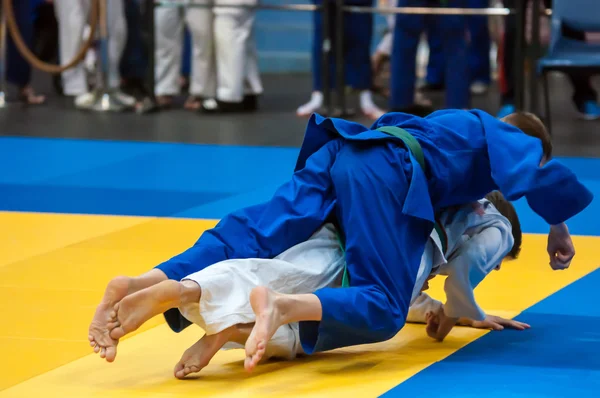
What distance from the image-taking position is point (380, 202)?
119 inches

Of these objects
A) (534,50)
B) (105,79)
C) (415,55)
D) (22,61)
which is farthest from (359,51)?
(22,61)

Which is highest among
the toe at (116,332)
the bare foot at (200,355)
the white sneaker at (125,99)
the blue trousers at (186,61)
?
the toe at (116,332)

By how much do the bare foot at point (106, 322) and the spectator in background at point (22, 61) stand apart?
698 centimetres

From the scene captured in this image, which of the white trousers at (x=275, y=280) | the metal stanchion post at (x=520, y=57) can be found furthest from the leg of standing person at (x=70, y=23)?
the white trousers at (x=275, y=280)

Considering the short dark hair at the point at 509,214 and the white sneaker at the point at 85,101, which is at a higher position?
the short dark hair at the point at 509,214

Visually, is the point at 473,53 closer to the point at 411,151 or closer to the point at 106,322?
the point at 411,151

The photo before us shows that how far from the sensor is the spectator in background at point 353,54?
8.45 meters

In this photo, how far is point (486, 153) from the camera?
3.15 m

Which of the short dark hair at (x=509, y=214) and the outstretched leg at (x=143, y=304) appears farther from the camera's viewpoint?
the short dark hair at (x=509, y=214)

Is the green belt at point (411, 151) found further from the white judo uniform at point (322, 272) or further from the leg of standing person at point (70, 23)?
the leg of standing person at point (70, 23)

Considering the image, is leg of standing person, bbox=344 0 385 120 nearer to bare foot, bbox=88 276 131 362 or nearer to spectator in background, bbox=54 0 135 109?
spectator in background, bbox=54 0 135 109

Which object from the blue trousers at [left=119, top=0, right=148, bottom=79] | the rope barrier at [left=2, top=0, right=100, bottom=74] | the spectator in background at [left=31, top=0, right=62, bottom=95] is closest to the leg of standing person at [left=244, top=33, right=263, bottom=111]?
the blue trousers at [left=119, top=0, right=148, bottom=79]

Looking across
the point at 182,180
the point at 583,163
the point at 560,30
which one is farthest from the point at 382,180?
the point at 560,30

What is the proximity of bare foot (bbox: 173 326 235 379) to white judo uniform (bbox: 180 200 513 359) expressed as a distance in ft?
0.19
